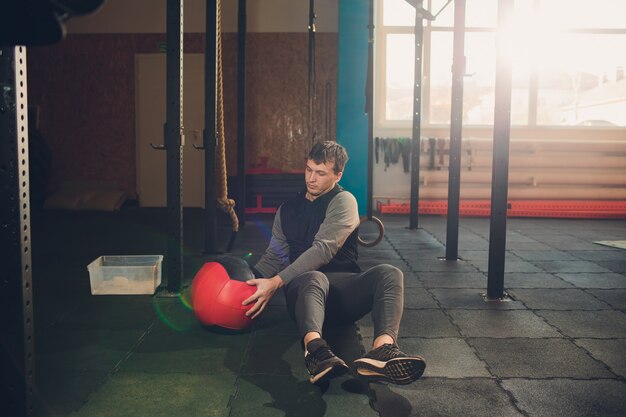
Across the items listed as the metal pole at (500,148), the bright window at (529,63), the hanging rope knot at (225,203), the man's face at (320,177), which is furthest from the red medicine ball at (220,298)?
the bright window at (529,63)

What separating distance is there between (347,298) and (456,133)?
2.46 m

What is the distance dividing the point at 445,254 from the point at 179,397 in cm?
312

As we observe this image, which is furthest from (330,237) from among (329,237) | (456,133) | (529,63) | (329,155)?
(529,63)

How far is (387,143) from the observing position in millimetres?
7859

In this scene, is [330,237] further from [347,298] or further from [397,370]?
[397,370]

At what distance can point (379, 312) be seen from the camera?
2.20 meters

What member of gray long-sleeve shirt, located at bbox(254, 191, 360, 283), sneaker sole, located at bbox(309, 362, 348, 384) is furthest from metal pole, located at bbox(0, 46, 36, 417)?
A: gray long-sleeve shirt, located at bbox(254, 191, 360, 283)

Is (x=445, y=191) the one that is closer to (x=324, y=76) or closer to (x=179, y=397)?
(x=324, y=76)

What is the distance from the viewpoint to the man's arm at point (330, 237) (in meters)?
2.38

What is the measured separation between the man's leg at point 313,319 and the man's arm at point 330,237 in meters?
0.05

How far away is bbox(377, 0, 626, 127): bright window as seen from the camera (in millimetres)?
8031

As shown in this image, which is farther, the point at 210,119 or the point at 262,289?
the point at 210,119

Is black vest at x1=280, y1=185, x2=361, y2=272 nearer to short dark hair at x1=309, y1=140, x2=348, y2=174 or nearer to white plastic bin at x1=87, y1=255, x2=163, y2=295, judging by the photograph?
short dark hair at x1=309, y1=140, x2=348, y2=174

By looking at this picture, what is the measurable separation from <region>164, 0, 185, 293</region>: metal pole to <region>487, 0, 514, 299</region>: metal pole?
5.74 ft
